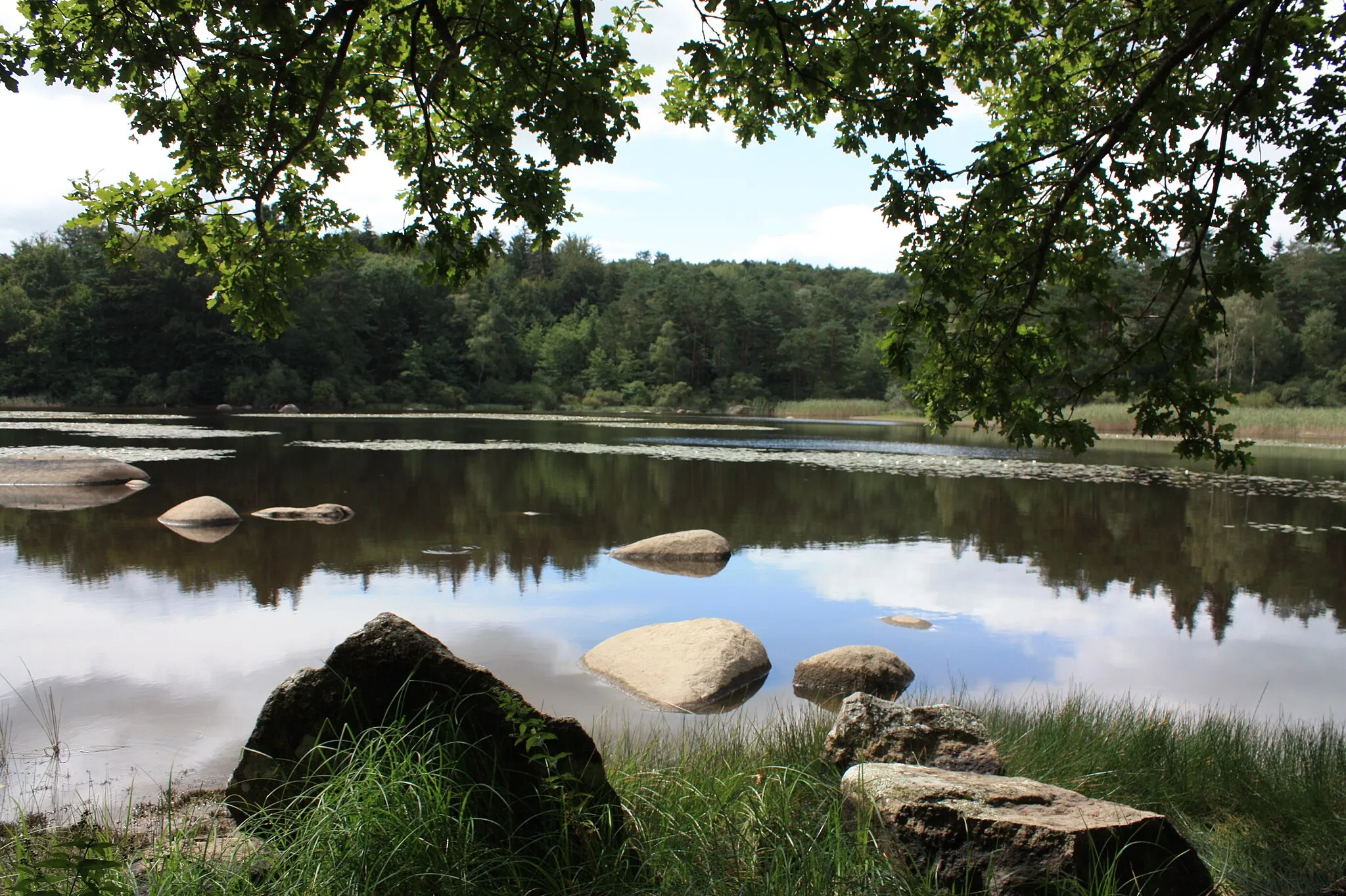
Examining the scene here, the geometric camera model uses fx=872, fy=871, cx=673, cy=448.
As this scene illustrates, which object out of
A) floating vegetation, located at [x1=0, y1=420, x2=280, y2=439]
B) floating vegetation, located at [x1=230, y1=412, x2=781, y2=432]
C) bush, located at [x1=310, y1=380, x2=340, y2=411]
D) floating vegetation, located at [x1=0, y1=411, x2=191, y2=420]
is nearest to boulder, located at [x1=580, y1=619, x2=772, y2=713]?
floating vegetation, located at [x1=0, y1=420, x2=280, y2=439]

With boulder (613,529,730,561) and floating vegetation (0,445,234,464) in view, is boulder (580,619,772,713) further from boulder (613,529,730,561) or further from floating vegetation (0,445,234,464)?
floating vegetation (0,445,234,464)

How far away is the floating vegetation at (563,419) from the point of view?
5522 cm

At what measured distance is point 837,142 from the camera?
624 centimetres

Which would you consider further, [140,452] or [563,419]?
[563,419]

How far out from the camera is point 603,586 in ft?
39.5

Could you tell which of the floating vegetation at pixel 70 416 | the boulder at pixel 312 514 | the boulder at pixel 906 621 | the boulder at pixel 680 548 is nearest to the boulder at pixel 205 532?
the boulder at pixel 312 514

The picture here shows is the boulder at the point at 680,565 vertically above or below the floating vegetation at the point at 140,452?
below

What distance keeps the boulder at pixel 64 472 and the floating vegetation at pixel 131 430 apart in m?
13.2

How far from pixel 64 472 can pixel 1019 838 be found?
22.8 metres

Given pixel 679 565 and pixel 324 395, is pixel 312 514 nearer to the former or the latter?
pixel 679 565

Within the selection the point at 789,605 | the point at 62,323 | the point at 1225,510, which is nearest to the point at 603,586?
the point at 789,605

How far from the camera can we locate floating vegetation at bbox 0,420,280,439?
3403 centimetres

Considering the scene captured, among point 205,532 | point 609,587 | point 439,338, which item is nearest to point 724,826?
point 609,587

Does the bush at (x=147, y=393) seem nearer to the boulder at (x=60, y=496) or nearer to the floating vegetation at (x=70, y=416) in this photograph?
the floating vegetation at (x=70, y=416)
